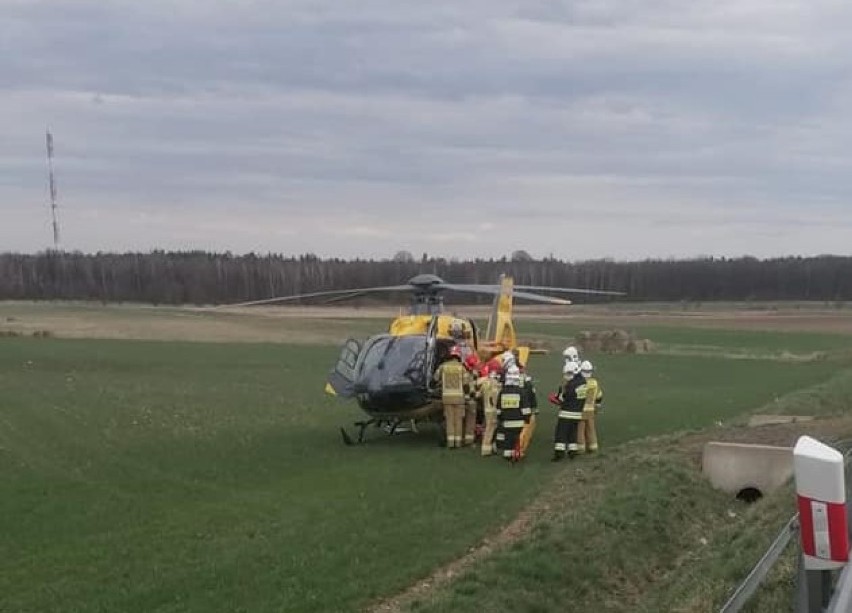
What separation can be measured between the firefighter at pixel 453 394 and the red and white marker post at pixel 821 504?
1333cm

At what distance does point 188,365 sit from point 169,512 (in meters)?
28.1

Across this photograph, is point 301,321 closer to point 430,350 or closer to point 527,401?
point 430,350

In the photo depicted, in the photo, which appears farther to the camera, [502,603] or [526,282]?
[526,282]

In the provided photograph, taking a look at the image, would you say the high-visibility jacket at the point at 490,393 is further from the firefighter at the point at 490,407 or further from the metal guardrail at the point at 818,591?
the metal guardrail at the point at 818,591

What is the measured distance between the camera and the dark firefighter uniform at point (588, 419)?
17703 millimetres

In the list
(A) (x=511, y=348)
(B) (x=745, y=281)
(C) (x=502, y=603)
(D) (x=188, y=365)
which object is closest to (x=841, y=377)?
(A) (x=511, y=348)

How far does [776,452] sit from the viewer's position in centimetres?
1484

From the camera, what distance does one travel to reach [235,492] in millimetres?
14359

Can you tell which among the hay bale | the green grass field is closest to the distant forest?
the hay bale

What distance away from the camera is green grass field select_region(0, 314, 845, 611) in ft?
31.8

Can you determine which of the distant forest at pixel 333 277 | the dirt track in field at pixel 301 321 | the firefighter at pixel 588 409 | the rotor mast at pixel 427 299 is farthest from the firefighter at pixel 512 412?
the distant forest at pixel 333 277

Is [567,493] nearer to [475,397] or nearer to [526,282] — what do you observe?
[475,397]

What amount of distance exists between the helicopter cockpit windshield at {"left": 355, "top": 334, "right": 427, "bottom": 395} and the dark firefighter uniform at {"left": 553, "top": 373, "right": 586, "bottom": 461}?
2604 millimetres

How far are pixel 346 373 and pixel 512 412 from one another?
3.61 m
